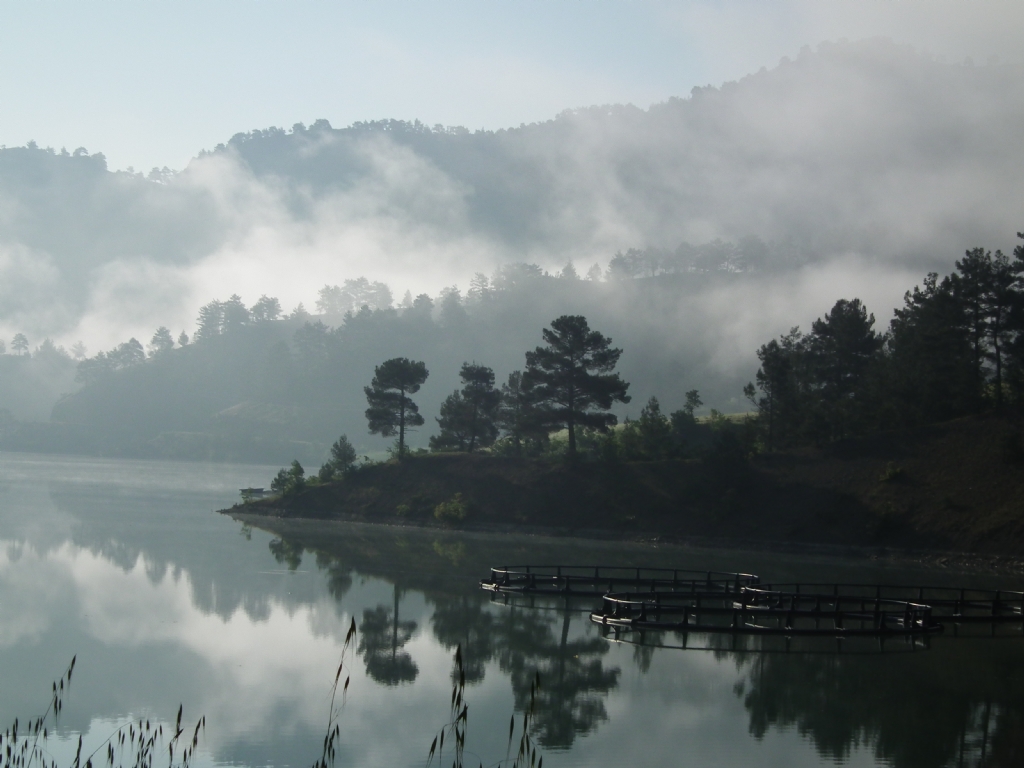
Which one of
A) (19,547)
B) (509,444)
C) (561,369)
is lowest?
(19,547)

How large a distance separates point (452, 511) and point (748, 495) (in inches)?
770

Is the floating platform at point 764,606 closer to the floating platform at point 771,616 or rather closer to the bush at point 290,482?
the floating platform at point 771,616

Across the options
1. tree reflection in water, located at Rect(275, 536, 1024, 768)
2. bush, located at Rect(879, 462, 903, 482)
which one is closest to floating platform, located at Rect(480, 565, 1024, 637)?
tree reflection in water, located at Rect(275, 536, 1024, 768)

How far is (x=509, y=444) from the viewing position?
78625mm

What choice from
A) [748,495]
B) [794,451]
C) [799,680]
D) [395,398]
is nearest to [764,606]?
[799,680]

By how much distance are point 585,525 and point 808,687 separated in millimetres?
40251

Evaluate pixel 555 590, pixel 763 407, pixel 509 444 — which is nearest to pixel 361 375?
pixel 509 444

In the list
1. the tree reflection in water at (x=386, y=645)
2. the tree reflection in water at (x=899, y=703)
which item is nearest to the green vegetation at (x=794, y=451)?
the tree reflection in water at (x=899, y=703)

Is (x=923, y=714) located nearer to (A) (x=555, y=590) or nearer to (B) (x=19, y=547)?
(A) (x=555, y=590)

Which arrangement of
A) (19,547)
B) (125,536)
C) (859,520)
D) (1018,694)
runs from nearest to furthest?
1. (1018,694)
2. (19,547)
3. (125,536)
4. (859,520)

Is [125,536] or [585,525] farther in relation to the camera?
[585,525]

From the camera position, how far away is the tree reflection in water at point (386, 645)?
22.6 metres

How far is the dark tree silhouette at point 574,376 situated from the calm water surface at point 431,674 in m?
28.4

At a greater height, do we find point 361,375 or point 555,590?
point 361,375
